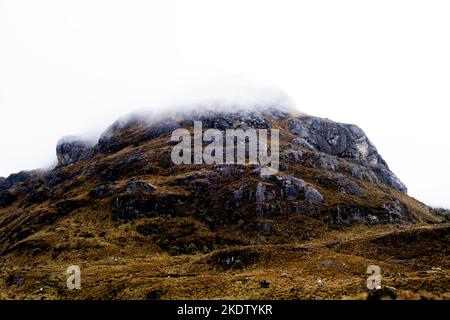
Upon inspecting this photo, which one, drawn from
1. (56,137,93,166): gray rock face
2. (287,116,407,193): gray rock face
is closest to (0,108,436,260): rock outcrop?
(287,116,407,193): gray rock face

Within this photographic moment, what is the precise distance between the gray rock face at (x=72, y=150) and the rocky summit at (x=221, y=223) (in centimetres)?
1120

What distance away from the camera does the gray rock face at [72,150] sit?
168825 millimetres

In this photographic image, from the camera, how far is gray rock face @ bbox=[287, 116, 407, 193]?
120 m

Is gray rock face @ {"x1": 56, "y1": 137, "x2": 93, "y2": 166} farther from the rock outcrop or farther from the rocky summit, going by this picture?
the rock outcrop

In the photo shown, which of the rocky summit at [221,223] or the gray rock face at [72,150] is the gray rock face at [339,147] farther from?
the gray rock face at [72,150]

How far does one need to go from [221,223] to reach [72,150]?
350 ft

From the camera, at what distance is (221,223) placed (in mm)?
93062

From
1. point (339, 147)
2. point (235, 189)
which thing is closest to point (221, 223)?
point (235, 189)

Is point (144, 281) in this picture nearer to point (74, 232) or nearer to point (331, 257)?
point (331, 257)

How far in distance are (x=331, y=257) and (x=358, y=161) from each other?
71.5 meters

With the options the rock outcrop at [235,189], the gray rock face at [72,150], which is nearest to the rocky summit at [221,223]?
the rock outcrop at [235,189]

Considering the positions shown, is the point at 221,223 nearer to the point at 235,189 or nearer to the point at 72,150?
the point at 235,189
